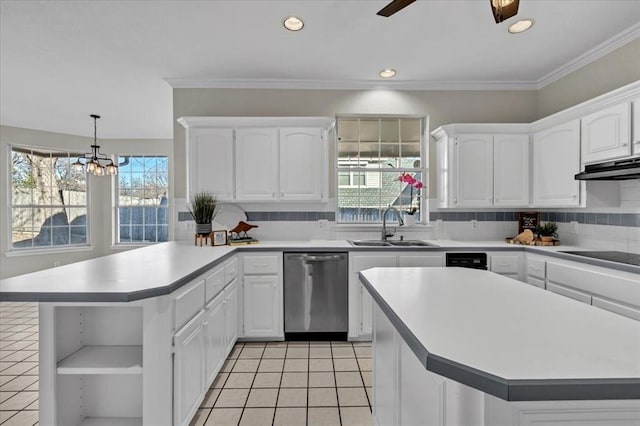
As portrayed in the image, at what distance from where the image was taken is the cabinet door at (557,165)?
2854 millimetres

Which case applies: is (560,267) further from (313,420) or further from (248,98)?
(248,98)

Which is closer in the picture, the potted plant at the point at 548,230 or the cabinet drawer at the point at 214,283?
the cabinet drawer at the point at 214,283

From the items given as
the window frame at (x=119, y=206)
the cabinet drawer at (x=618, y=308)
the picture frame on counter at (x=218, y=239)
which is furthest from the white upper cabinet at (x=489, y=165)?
the window frame at (x=119, y=206)

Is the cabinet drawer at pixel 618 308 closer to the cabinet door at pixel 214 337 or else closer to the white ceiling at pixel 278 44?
the white ceiling at pixel 278 44

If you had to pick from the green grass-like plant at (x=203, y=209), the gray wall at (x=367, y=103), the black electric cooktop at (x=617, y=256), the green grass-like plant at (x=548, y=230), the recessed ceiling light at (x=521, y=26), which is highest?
the recessed ceiling light at (x=521, y=26)

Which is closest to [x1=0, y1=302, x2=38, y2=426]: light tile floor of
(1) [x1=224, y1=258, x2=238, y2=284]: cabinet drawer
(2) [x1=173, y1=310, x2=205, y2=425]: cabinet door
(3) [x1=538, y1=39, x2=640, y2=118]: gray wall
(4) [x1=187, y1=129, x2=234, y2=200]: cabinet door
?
(2) [x1=173, y1=310, x2=205, y2=425]: cabinet door

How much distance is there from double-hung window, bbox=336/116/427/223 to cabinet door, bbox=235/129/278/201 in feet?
2.74

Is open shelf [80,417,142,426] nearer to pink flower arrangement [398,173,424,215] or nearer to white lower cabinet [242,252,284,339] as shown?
white lower cabinet [242,252,284,339]

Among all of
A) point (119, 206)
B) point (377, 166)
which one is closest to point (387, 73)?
point (377, 166)

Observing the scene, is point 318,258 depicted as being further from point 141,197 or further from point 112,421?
point 141,197

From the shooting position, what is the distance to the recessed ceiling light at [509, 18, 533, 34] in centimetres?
254

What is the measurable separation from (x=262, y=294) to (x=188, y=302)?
4.40 ft

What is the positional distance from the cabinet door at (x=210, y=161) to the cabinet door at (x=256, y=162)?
9 cm

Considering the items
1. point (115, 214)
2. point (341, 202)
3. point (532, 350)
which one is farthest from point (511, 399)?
point (115, 214)
